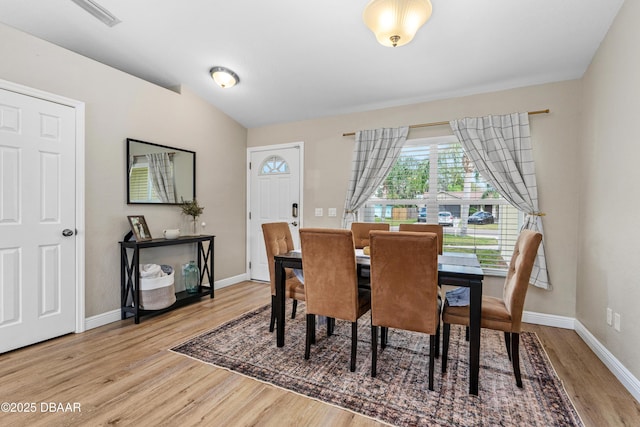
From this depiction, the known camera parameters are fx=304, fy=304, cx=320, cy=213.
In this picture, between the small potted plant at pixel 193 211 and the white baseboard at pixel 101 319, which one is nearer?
the white baseboard at pixel 101 319

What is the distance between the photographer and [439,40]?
2619 millimetres

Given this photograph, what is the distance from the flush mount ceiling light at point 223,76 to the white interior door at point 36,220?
1.38 m

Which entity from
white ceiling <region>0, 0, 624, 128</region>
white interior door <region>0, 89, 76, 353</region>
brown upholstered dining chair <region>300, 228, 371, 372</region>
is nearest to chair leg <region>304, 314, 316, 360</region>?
brown upholstered dining chair <region>300, 228, 371, 372</region>

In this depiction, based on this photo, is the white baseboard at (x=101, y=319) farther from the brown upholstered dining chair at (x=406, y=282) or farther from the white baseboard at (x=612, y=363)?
the white baseboard at (x=612, y=363)

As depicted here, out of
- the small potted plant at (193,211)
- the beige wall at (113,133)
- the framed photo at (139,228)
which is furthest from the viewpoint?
the small potted plant at (193,211)

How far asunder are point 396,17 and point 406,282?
5.43 feet

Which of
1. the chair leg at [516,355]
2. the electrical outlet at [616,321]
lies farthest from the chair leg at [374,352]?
the electrical outlet at [616,321]

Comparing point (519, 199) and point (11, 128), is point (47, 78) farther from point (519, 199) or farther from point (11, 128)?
point (519, 199)

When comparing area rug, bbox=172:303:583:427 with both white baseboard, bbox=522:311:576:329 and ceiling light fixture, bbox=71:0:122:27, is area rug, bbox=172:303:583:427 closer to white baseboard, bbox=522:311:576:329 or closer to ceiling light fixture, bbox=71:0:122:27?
white baseboard, bbox=522:311:576:329

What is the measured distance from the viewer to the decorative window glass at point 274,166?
4.54m

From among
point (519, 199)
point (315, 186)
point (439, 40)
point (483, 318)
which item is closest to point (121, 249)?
point (315, 186)

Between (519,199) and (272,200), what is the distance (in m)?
3.15

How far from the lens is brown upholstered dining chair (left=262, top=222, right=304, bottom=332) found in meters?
2.64

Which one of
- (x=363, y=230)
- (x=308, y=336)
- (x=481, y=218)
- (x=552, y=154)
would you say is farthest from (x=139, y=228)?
(x=552, y=154)
